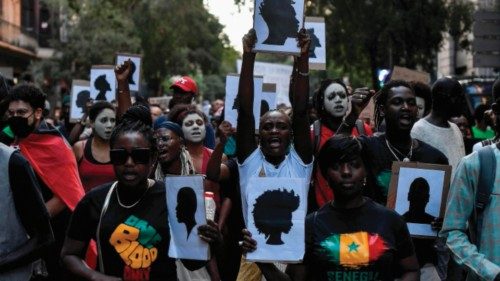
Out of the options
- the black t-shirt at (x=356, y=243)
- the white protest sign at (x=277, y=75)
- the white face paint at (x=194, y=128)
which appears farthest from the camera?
the white protest sign at (x=277, y=75)

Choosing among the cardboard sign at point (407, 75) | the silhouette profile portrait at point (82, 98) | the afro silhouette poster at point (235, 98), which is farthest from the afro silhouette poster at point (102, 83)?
the cardboard sign at point (407, 75)

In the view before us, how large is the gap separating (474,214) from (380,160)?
135 cm

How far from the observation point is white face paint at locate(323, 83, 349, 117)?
26.2 feet

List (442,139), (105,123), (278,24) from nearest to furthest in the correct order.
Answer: (278,24) < (442,139) < (105,123)

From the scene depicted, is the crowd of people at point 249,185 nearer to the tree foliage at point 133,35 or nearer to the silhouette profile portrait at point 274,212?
the silhouette profile portrait at point 274,212

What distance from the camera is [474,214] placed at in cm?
539

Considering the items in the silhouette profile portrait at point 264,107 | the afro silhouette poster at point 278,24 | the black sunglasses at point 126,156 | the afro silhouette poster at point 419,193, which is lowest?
the afro silhouette poster at point 419,193

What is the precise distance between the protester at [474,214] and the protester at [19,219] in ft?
6.36

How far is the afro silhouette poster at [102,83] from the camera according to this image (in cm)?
1305

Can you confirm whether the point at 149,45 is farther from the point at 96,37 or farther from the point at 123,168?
the point at 123,168

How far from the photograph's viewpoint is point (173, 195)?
522 cm

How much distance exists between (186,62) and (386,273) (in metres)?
44.5

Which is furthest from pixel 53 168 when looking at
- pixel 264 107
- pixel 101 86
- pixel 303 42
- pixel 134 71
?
pixel 101 86

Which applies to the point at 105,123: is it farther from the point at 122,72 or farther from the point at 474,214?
the point at 474,214
